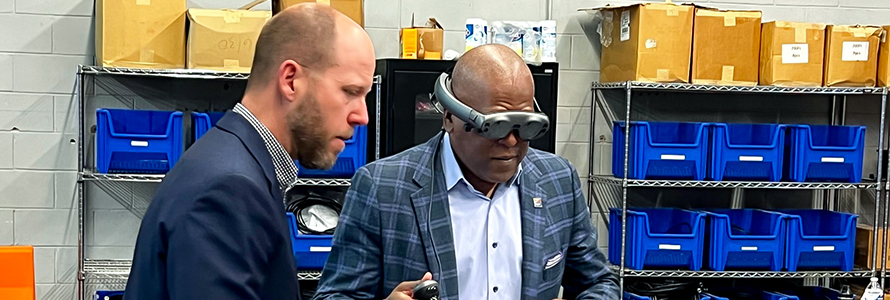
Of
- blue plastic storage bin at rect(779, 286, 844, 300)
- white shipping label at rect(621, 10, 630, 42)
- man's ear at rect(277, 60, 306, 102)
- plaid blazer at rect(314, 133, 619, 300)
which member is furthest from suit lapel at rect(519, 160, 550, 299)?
blue plastic storage bin at rect(779, 286, 844, 300)

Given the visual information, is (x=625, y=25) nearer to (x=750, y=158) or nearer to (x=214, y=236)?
(x=750, y=158)

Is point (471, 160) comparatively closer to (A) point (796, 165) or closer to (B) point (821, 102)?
(A) point (796, 165)

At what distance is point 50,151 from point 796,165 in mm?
3427

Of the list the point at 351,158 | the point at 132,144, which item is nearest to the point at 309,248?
the point at 351,158

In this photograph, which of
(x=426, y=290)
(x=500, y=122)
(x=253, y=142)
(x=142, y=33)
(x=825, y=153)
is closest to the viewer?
(x=253, y=142)

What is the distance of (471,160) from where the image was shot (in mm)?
2082

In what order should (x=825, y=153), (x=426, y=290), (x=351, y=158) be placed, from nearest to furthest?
(x=426, y=290) → (x=351, y=158) → (x=825, y=153)

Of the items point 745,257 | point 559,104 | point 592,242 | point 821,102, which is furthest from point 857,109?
point 592,242

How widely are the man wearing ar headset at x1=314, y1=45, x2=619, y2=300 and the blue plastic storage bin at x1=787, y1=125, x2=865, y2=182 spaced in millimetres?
2447

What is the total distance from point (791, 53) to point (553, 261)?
102 inches

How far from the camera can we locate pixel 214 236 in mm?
1215

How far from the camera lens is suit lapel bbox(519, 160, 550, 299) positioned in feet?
6.82

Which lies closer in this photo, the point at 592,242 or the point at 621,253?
the point at 592,242

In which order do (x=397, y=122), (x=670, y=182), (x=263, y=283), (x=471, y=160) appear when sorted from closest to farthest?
1. (x=263, y=283)
2. (x=471, y=160)
3. (x=397, y=122)
4. (x=670, y=182)
